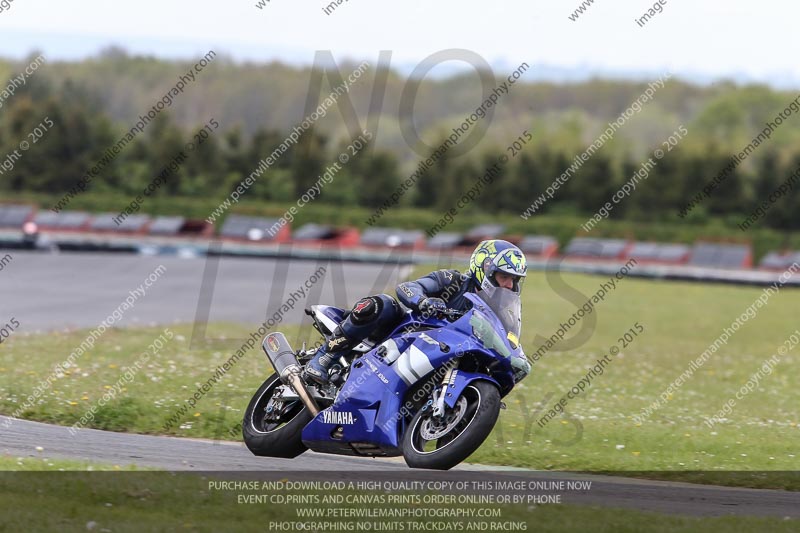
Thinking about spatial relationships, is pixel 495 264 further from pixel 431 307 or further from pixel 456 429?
pixel 456 429

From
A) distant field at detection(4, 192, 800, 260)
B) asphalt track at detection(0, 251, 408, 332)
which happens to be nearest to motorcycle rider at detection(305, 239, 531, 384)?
asphalt track at detection(0, 251, 408, 332)

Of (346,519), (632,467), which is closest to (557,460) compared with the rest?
(632,467)

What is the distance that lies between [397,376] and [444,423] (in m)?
0.65

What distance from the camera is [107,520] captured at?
7020 millimetres

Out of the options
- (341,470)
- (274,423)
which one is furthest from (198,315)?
(341,470)

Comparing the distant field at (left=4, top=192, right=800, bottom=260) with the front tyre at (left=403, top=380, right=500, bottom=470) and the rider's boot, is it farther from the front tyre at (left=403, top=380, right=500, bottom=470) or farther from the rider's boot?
the front tyre at (left=403, top=380, right=500, bottom=470)

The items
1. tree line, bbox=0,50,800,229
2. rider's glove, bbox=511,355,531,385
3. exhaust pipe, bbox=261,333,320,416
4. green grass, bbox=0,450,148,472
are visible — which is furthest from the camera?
tree line, bbox=0,50,800,229

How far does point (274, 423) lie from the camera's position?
10.1 meters

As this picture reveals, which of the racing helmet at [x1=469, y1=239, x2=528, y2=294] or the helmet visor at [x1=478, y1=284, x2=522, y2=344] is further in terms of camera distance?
the racing helmet at [x1=469, y1=239, x2=528, y2=294]

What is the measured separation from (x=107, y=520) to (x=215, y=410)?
17.6 feet

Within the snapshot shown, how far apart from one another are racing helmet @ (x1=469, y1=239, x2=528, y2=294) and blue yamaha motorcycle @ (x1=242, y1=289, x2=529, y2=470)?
0.18 meters

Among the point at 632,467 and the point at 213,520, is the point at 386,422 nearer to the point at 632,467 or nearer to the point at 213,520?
the point at 213,520

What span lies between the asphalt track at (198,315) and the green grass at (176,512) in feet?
2.27

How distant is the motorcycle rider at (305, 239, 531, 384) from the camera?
934 cm
